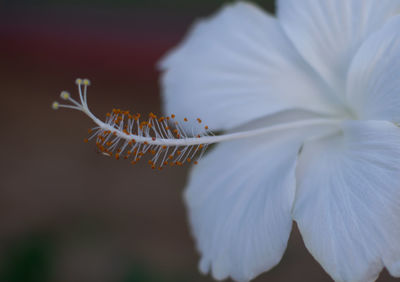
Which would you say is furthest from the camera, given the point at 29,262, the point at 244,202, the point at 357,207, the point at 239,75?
the point at 29,262

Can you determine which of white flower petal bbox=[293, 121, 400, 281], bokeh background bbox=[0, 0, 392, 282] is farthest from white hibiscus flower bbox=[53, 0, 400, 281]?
bokeh background bbox=[0, 0, 392, 282]

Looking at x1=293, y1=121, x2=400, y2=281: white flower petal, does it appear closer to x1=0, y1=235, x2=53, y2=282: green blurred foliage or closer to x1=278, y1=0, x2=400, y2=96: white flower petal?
x1=278, y1=0, x2=400, y2=96: white flower petal

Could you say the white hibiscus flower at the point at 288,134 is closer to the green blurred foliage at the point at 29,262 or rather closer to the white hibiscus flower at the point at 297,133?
the white hibiscus flower at the point at 297,133

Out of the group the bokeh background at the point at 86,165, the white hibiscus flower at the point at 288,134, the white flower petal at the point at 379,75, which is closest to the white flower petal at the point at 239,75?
the white hibiscus flower at the point at 288,134

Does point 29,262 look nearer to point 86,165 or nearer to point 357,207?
point 86,165

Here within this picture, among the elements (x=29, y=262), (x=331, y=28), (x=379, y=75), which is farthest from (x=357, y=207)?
(x=29, y=262)

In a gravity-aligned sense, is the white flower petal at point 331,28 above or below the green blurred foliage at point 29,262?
above

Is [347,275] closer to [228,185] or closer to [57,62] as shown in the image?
[228,185]
